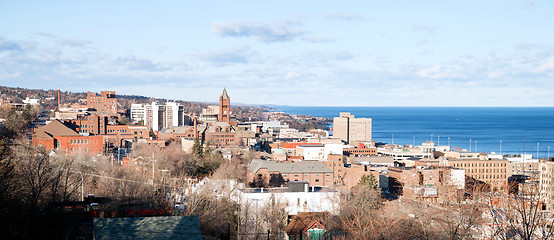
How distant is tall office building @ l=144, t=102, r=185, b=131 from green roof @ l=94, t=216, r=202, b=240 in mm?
139761

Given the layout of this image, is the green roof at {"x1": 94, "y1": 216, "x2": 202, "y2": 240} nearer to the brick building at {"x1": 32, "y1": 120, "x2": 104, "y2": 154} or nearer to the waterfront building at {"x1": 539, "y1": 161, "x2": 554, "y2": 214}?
the brick building at {"x1": 32, "y1": 120, "x2": 104, "y2": 154}

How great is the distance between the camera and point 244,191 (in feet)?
138

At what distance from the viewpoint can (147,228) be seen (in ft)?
47.1

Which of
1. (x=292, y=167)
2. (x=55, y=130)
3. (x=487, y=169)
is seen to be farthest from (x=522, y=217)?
(x=487, y=169)

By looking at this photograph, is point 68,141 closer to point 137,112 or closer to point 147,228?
point 147,228

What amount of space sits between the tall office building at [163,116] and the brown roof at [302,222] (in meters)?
121

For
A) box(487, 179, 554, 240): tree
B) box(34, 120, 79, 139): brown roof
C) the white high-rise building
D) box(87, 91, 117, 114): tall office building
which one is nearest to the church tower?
box(87, 91, 117, 114): tall office building

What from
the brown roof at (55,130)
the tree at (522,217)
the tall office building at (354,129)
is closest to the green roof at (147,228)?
the tree at (522,217)

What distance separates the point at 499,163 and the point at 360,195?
3699 centimetres

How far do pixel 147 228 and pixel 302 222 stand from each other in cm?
1917

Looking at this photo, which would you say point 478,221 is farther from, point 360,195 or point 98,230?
point 360,195

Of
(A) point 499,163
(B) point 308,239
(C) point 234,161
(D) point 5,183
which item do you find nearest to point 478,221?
(B) point 308,239

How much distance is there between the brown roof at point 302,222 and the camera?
102 ft

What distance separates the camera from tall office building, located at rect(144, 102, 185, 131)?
6029 inches
